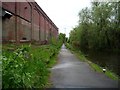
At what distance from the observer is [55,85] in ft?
31.7

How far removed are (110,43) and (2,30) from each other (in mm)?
28990

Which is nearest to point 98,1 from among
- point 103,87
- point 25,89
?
point 103,87

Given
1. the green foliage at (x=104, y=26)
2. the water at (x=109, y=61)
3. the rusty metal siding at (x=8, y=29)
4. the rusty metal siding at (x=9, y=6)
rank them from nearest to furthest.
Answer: the rusty metal siding at (x=9, y=6) → the rusty metal siding at (x=8, y=29) → the water at (x=109, y=61) → the green foliage at (x=104, y=26)

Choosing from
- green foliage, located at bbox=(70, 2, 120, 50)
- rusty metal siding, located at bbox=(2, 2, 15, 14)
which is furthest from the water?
rusty metal siding, located at bbox=(2, 2, 15, 14)

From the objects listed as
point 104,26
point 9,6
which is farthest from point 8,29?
point 104,26

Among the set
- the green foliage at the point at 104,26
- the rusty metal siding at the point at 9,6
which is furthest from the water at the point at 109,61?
the rusty metal siding at the point at 9,6

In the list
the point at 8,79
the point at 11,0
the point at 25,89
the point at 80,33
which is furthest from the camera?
the point at 80,33

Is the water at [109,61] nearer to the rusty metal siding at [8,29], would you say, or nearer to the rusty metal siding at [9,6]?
the rusty metal siding at [8,29]

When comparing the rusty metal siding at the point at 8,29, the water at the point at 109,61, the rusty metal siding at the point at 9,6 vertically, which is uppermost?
the rusty metal siding at the point at 9,6

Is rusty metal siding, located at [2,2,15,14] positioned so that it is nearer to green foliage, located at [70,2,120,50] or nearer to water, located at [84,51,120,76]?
water, located at [84,51,120,76]

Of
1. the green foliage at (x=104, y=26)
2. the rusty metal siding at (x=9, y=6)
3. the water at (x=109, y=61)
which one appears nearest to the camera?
the rusty metal siding at (x=9, y=6)

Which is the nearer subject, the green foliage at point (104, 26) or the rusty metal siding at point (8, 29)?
the rusty metal siding at point (8, 29)

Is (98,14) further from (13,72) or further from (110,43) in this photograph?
(13,72)

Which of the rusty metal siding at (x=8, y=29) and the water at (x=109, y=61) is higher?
the rusty metal siding at (x=8, y=29)
